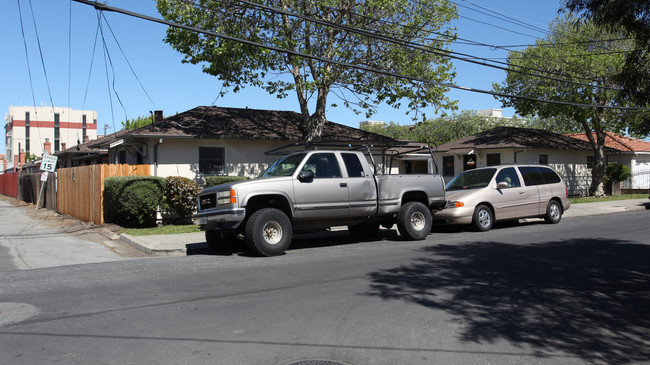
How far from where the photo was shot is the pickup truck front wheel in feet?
30.6

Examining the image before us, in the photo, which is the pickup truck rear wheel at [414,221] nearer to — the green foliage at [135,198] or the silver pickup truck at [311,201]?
the silver pickup truck at [311,201]

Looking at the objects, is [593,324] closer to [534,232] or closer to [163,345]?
[163,345]

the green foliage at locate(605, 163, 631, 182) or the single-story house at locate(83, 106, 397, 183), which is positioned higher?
the single-story house at locate(83, 106, 397, 183)

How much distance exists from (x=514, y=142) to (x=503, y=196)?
15.0 metres

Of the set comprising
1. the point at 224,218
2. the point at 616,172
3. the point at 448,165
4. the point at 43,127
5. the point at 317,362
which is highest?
the point at 43,127

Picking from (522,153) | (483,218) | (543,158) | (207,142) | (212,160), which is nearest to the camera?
(483,218)

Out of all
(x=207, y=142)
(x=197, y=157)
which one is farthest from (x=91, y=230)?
(x=207, y=142)

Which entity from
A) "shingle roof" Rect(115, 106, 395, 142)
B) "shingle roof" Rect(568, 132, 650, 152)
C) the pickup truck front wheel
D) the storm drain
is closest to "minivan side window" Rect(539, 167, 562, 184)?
"shingle roof" Rect(115, 106, 395, 142)

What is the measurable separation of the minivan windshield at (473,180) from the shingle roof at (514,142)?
44.2 feet

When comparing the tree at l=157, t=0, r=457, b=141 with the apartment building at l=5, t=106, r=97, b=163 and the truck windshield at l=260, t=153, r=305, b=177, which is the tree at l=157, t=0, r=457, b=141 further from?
the apartment building at l=5, t=106, r=97, b=163

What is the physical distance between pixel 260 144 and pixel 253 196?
9.86 m

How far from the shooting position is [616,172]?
30484 millimetres

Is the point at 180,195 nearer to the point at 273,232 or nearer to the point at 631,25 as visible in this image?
the point at 273,232

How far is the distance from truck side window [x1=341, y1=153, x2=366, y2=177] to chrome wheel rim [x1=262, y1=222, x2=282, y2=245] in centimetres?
A: 210
